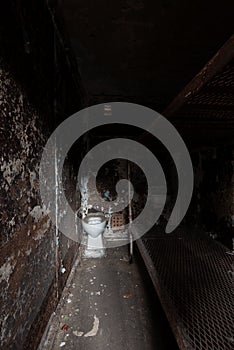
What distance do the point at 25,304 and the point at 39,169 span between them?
730 millimetres

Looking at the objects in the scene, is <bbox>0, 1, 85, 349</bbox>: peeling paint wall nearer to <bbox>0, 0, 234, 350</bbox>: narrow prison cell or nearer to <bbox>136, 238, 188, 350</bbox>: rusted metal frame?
<bbox>0, 0, 234, 350</bbox>: narrow prison cell

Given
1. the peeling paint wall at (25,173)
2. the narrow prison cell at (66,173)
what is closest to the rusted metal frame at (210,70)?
the narrow prison cell at (66,173)

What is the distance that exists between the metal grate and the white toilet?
0.61 metres

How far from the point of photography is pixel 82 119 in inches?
115

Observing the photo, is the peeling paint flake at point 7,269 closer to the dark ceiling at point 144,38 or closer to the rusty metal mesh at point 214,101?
the rusty metal mesh at point 214,101

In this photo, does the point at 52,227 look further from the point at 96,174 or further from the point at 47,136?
the point at 96,174

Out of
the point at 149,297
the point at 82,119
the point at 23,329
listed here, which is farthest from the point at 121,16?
the point at 149,297

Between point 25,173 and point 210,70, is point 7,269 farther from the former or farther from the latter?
point 210,70

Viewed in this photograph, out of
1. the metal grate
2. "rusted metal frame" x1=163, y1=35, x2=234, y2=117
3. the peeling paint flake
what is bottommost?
the metal grate

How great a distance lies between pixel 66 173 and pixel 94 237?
3.90ft

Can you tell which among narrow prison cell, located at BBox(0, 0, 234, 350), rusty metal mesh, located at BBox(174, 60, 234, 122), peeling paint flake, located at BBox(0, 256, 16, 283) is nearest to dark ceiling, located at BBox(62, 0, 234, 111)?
narrow prison cell, located at BBox(0, 0, 234, 350)

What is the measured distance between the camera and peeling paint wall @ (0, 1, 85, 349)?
0.85 metres

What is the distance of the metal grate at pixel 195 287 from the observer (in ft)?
3.53

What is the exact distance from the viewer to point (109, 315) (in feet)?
5.45
